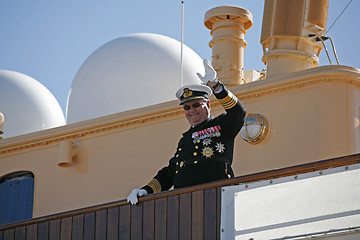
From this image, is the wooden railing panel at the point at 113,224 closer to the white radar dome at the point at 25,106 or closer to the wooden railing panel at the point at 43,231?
the wooden railing panel at the point at 43,231

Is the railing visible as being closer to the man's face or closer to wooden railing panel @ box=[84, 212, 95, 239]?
wooden railing panel @ box=[84, 212, 95, 239]

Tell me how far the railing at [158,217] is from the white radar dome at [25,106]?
7065 millimetres

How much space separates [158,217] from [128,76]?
5494 millimetres

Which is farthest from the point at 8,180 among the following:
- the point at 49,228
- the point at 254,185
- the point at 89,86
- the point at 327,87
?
the point at 254,185

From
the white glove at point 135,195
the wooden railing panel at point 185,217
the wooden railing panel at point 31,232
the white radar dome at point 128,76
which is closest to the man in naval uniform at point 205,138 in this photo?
the white glove at point 135,195

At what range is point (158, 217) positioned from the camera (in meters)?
8.32

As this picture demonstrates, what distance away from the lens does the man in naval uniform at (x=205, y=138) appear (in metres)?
8.39

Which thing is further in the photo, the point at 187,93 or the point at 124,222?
the point at 187,93

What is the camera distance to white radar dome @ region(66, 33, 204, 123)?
1346 cm

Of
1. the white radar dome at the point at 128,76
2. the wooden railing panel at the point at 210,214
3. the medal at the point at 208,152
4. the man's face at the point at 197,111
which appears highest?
the white radar dome at the point at 128,76

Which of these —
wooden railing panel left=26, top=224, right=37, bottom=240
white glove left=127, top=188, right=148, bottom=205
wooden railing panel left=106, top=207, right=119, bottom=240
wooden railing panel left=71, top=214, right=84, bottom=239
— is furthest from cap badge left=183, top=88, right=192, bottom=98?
→ wooden railing panel left=26, top=224, right=37, bottom=240

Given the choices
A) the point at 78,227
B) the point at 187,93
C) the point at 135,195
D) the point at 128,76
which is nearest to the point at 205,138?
the point at 187,93

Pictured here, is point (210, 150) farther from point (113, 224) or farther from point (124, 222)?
point (113, 224)

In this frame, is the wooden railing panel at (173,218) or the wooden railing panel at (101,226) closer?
the wooden railing panel at (173,218)
